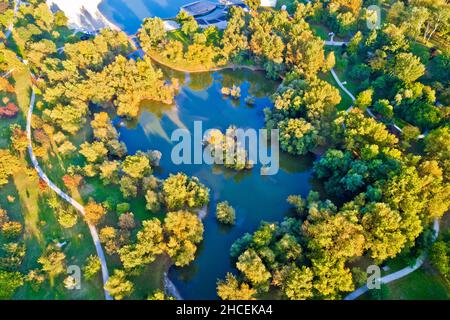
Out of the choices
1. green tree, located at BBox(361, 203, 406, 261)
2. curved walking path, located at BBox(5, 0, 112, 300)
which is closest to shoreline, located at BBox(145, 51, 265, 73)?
curved walking path, located at BBox(5, 0, 112, 300)

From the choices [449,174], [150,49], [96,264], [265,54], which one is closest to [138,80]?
[150,49]

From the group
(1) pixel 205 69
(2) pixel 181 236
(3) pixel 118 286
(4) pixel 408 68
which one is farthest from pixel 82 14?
(4) pixel 408 68

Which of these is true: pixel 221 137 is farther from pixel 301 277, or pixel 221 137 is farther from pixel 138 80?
pixel 301 277

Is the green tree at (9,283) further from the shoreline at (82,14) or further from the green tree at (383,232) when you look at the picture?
the shoreline at (82,14)

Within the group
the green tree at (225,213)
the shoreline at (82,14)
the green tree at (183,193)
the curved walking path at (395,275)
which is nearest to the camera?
the curved walking path at (395,275)

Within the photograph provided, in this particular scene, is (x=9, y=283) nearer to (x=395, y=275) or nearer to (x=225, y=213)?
(x=225, y=213)

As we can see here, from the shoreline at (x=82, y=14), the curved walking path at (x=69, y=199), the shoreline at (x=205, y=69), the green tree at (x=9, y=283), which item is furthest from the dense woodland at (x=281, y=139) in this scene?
the shoreline at (x=82, y=14)

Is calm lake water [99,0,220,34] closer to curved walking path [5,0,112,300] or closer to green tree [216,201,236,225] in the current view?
curved walking path [5,0,112,300]
